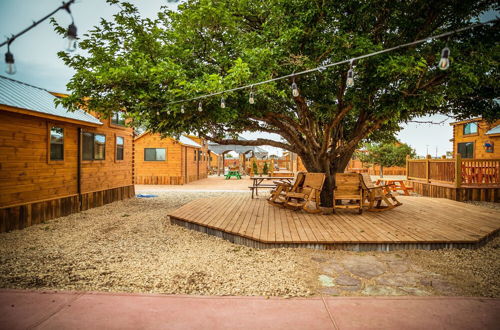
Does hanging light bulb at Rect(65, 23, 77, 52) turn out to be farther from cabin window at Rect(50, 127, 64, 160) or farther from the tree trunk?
cabin window at Rect(50, 127, 64, 160)

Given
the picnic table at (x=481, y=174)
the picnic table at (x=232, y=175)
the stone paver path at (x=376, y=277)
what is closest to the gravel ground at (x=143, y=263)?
the stone paver path at (x=376, y=277)

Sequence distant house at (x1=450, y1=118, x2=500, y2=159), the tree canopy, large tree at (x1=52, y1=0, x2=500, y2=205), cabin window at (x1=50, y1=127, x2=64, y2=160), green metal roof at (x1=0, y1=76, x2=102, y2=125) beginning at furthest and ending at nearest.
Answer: the tree canopy
distant house at (x1=450, y1=118, x2=500, y2=159)
cabin window at (x1=50, y1=127, x2=64, y2=160)
green metal roof at (x1=0, y1=76, x2=102, y2=125)
large tree at (x1=52, y1=0, x2=500, y2=205)

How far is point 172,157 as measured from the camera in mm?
17828

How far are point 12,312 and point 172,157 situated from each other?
50.6 feet

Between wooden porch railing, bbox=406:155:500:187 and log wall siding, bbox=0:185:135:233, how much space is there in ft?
44.5

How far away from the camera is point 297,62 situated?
552cm

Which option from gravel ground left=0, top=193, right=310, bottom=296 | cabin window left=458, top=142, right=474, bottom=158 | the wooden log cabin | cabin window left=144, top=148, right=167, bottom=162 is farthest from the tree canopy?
gravel ground left=0, top=193, right=310, bottom=296

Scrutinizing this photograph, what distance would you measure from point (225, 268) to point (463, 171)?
1201cm

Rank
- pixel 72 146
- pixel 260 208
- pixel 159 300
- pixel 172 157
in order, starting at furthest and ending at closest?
1. pixel 172 157
2. pixel 72 146
3. pixel 260 208
4. pixel 159 300

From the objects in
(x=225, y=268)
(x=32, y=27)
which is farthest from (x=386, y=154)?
(x=32, y=27)

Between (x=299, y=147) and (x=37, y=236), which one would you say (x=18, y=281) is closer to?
(x=37, y=236)

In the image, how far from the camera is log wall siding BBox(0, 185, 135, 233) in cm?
645

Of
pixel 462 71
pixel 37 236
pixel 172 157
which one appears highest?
pixel 462 71

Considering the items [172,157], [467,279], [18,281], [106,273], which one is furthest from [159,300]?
[172,157]
